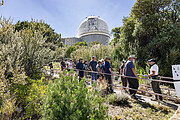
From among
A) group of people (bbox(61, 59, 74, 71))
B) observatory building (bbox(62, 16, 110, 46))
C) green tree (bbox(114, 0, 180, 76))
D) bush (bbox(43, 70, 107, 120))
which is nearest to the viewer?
bush (bbox(43, 70, 107, 120))

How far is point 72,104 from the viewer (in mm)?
1664

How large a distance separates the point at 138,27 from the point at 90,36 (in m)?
51.6

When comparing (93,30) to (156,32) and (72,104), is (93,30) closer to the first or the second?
(156,32)

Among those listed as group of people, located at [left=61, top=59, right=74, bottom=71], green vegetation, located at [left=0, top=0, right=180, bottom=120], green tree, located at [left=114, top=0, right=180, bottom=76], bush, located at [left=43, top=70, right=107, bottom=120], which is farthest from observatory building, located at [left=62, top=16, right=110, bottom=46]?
bush, located at [left=43, top=70, right=107, bottom=120]

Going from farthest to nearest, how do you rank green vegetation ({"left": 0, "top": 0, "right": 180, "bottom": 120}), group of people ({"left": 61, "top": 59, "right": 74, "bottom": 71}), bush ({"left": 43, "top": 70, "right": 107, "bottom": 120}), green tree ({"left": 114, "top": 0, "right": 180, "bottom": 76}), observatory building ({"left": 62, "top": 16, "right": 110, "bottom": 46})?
observatory building ({"left": 62, "top": 16, "right": 110, "bottom": 46}) < group of people ({"left": 61, "top": 59, "right": 74, "bottom": 71}) < green tree ({"left": 114, "top": 0, "right": 180, "bottom": 76}) < green vegetation ({"left": 0, "top": 0, "right": 180, "bottom": 120}) < bush ({"left": 43, "top": 70, "right": 107, "bottom": 120})

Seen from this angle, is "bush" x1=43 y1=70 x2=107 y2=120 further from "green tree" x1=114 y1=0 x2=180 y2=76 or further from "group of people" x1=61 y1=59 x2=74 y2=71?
"green tree" x1=114 y1=0 x2=180 y2=76

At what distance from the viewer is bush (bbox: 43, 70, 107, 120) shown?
5.54 feet

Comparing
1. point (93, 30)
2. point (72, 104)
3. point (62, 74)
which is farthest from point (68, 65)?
point (93, 30)

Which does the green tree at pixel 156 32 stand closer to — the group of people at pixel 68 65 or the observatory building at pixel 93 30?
the group of people at pixel 68 65

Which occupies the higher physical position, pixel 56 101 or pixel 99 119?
pixel 56 101

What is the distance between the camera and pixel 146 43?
9867mm

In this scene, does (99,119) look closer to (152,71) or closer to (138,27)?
(152,71)

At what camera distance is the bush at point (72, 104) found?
1688mm

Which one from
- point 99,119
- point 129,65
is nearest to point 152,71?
point 129,65
